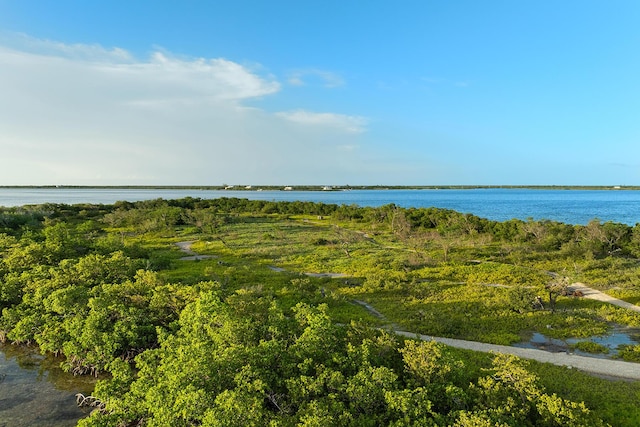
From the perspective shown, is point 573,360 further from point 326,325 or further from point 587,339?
point 326,325

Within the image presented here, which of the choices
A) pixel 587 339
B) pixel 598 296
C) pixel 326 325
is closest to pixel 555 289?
pixel 598 296

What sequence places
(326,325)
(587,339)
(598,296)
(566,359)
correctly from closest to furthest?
1. (326,325)
2. (566,359)
3. (587,339)
4. (598,296)

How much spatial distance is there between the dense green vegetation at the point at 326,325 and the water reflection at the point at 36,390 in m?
0.93

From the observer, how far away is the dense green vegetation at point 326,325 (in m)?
13.1

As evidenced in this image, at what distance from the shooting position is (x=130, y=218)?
82.8 m

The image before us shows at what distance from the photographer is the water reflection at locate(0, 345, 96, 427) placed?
17.5 m

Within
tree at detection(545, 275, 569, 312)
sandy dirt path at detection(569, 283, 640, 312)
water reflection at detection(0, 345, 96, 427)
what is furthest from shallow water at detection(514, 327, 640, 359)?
water reflection at detection(0, 345, 96, 427)

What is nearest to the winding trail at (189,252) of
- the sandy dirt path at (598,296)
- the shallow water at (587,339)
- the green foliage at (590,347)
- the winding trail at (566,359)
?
the winding trail at (566,359)

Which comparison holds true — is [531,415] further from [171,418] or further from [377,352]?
[171,418]

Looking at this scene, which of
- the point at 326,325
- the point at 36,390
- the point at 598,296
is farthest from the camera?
the point at 598,296

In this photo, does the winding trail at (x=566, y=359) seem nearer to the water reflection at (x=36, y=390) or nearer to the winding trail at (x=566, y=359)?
the winding trail at (x=566, y=359)

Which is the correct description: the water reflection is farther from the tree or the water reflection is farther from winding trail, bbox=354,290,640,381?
the tree

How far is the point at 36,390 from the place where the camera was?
65.7ft

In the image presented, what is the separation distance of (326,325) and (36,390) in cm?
1643
